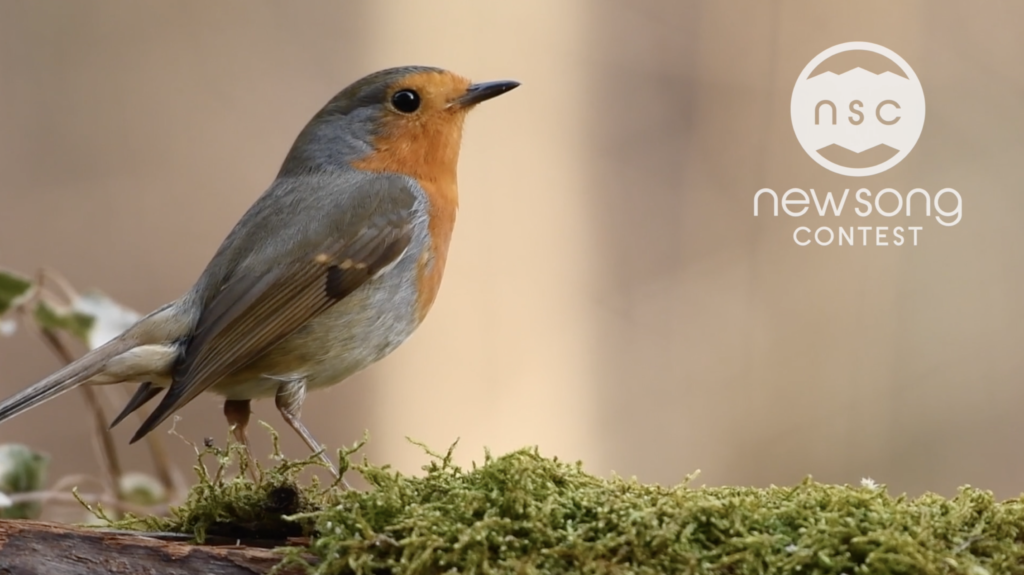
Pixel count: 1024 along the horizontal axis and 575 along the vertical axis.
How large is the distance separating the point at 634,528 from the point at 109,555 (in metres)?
0.94

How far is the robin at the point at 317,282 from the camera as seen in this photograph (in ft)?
8.29

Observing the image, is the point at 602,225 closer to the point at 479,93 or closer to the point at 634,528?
the point at 479,93

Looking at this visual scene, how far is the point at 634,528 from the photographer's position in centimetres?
169

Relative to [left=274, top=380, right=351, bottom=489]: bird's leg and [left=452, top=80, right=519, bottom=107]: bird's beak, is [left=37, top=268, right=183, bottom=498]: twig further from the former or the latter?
[left=452, top=80, right=519, bottom=107]: bird's beak

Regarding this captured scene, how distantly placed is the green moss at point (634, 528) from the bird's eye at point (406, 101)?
1.41 metres

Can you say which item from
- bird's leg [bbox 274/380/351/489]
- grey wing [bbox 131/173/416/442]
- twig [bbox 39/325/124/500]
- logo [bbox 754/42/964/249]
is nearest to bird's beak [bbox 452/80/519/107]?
grey wing [bbox 131/173/416/442]

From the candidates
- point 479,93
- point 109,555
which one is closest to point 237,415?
point 109,555

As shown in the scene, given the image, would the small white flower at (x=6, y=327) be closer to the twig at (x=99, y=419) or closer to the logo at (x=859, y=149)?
the twig at (x=99, y=419)

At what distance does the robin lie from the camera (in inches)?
99.4

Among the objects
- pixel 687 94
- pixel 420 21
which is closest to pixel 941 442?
pixel 687 94

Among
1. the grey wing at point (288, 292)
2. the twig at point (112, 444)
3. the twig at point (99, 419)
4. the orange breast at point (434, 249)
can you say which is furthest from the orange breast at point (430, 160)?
the twig at point (99, 419)

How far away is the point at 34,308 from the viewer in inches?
125

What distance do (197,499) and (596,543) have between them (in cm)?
85

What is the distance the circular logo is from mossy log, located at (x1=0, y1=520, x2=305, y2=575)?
3355 millimetres
